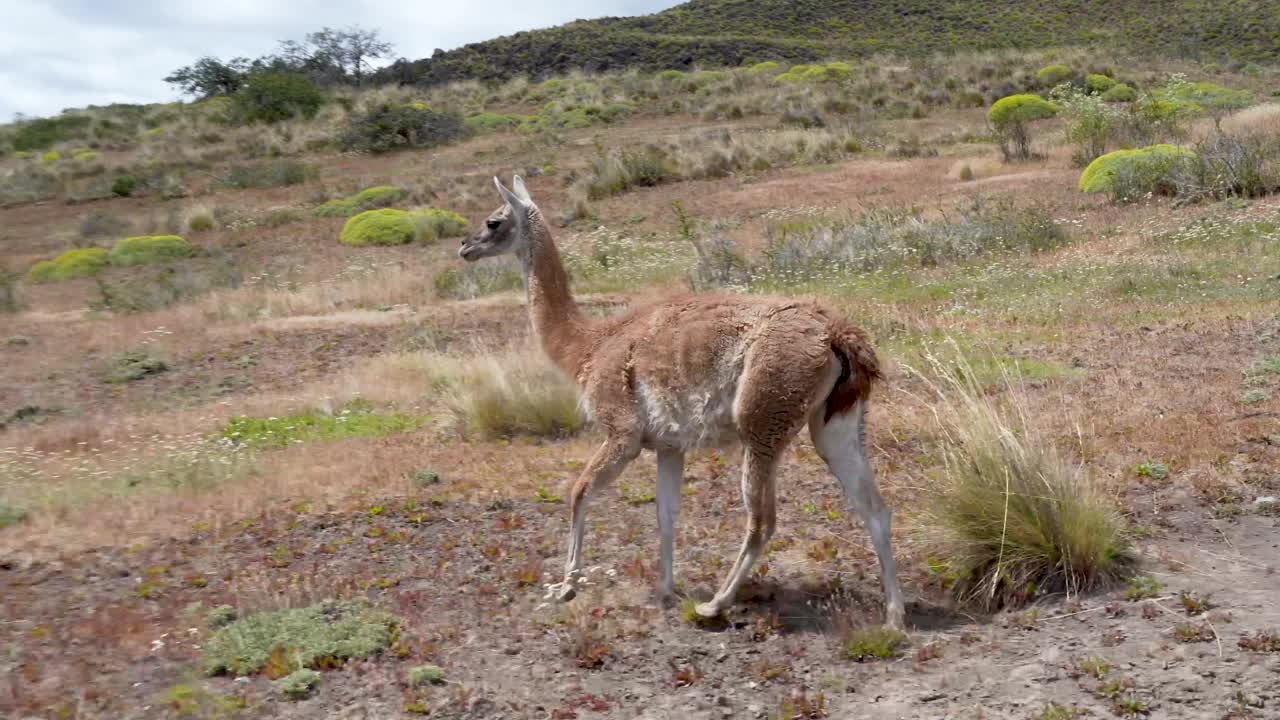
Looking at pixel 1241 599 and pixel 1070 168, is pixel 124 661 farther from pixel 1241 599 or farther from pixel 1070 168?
pixel 1070 168

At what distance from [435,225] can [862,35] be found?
5558cm

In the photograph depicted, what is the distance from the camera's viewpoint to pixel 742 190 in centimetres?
2644

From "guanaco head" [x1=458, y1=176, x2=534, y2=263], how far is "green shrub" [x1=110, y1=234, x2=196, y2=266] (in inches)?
743

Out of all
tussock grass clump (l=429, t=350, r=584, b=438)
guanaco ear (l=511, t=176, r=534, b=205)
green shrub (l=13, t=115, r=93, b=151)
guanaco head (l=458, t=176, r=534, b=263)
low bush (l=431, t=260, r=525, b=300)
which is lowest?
tussock grass clump (l=429, t=350, r=584, b=438)

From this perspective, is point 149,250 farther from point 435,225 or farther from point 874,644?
point 874,644

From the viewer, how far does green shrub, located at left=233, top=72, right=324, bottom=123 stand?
50.2m

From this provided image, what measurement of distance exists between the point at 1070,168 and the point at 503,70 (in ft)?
159

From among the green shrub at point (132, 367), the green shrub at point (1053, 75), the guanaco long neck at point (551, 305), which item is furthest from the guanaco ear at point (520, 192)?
the green shrub at point (1053, 75)

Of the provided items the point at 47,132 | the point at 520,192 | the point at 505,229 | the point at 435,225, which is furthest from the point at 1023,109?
the point at 47,132

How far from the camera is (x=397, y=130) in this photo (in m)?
41.0

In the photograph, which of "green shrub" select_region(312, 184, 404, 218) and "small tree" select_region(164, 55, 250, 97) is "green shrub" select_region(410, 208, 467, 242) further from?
"small tree" select_region(164, 55, 250, 97)

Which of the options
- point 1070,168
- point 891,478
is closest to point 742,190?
point 1070,168

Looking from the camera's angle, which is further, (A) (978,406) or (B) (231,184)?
(B) (231,184)

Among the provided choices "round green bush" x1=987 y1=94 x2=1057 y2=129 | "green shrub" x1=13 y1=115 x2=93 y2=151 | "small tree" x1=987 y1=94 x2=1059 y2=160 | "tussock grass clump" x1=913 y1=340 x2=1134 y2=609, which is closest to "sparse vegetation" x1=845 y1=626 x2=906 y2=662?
"tussock grass clump" x1=913 y1=340 x2=1134 y2=609
